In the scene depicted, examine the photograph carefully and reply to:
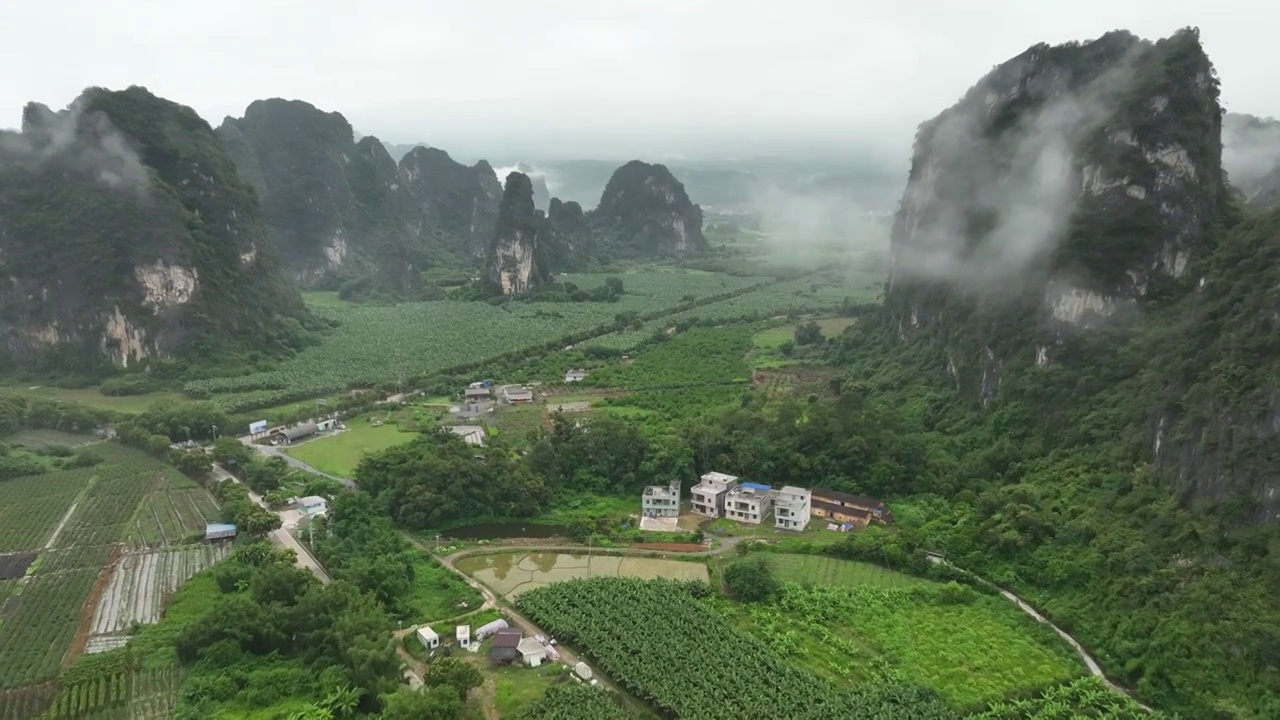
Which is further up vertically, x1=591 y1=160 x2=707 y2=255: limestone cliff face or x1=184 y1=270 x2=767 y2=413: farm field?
x1=591 y1=160 x2=707 y2=255: limestone cliff face

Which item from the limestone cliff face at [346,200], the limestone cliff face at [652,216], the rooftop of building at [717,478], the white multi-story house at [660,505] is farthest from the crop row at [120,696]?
the limestone cliff face at [652,216]

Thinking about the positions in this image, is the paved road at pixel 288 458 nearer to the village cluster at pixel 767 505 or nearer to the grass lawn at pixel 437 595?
the grass lawn at pixel 437 595

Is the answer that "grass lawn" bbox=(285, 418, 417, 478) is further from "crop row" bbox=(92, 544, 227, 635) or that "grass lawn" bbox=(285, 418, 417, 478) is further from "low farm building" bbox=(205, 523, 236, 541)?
"crop row" bbox=(92, 544, 227, 635)

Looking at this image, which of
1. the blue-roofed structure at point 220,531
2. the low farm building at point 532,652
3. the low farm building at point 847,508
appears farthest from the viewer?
the low farm building at point 847,508

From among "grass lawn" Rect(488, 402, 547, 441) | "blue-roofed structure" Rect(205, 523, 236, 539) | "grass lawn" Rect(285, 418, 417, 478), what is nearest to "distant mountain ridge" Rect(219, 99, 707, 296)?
"grass lawn" Rect(488, 402, 547, 441)

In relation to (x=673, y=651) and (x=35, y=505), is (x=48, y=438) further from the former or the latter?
(x=673, y=651)

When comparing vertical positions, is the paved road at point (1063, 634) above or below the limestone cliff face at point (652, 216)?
below

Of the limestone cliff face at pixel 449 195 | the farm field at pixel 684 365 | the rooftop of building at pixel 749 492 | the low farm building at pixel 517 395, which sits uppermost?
the limestone cliff face at pixel 449 195

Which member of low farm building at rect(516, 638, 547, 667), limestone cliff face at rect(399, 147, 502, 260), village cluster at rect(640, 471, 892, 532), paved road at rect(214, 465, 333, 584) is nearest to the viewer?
low farm building at rect(516, 638, 547, 667)
